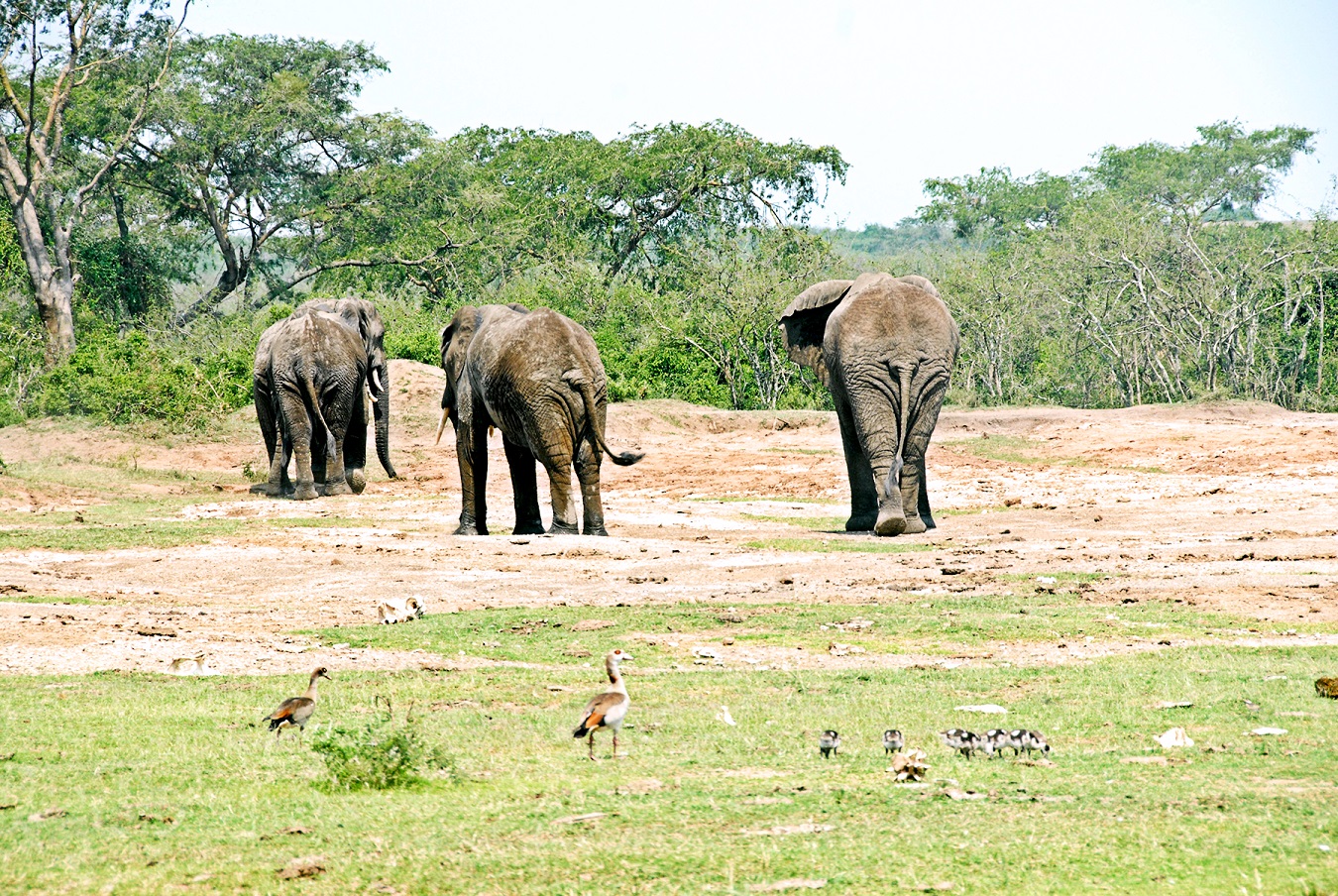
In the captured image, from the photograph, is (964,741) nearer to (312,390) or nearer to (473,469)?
(473,469)

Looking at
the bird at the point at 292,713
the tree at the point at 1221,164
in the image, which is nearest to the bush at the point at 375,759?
the bird at the point at 292,713

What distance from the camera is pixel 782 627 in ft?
40.0

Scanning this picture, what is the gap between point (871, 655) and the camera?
11.2 m

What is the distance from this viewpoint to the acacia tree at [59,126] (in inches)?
→ 1553

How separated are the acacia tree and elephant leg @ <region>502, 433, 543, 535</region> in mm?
20871

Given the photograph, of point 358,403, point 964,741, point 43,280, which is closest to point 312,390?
point 358,403

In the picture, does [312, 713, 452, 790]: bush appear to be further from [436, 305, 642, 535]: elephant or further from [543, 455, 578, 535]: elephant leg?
[543, 455, 578, 535]: elephant leg

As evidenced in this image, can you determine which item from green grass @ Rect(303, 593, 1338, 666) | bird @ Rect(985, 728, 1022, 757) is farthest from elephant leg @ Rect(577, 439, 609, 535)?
bird @ Rect(985, 728, 1022, 757)

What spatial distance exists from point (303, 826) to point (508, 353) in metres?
12.1

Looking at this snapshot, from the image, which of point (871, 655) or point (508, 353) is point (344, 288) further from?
point (871, 655)

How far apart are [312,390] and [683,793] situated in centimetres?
1774

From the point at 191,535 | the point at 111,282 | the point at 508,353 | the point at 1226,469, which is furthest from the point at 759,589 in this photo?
the point at 111,282

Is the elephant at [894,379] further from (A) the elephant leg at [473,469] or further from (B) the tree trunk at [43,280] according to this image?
(B) the tree trunk at [43,280]

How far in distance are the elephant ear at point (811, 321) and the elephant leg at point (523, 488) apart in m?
3.79
